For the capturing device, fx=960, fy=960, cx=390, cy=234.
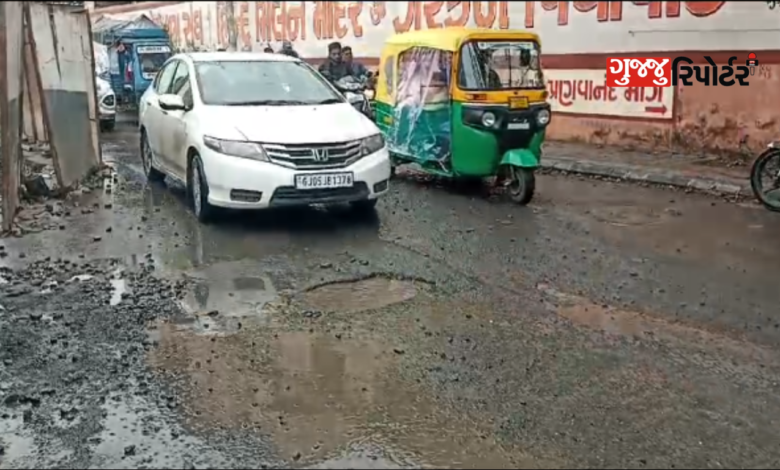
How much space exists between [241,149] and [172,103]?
1338 mm

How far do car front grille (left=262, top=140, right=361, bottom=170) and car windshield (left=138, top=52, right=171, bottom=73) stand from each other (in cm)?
1551

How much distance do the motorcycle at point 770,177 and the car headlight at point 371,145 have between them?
3955mm

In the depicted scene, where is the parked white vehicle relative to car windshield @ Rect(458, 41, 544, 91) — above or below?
below

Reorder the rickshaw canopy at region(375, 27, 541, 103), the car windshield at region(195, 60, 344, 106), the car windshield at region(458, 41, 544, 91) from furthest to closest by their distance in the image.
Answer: the rickshaw canopy at region(375, 27, 541, 103), the car windshield at region(458, 41, 544, 91), the car windshield at region(195, 60, 344, 106)

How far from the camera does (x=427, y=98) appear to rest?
35.2 ft

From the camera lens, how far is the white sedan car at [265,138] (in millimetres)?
8367

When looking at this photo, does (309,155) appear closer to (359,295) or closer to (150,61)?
(359,295)

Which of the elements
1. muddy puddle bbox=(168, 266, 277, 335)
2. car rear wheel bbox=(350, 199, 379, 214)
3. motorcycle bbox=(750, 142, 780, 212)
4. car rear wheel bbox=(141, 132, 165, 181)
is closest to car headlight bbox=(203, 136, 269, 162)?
car rear wheel bbox=(350, 199, 379, 214)

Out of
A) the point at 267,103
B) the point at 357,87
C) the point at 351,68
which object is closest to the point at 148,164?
the point at 267,103

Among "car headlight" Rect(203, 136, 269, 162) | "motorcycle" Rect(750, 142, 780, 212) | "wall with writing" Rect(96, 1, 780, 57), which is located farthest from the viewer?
"wall with writing" Rect(96, 1, 780, 57)

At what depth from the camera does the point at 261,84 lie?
9.48 m

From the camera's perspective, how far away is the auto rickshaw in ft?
33.4

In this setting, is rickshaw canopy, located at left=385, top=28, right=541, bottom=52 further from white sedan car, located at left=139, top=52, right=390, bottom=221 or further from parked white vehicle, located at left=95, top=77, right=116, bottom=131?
parked white vehicle, located at left=95, top=77, right=116, bottom=131

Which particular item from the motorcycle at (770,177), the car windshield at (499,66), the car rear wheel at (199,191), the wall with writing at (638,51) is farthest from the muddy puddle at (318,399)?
the wall with writing at (638,51)
